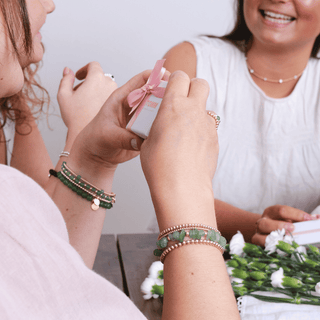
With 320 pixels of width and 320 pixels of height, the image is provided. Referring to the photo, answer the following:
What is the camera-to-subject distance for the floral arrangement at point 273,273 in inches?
21.5

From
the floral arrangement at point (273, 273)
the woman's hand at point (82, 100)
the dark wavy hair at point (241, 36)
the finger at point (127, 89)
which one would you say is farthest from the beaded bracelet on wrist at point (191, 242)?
the dark wavy hair at point (241, 36)

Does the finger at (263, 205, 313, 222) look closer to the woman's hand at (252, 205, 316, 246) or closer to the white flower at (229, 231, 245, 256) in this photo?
the woman's hand at (252, 205, 316, 246)

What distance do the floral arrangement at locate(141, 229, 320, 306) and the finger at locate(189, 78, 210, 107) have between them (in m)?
0.29

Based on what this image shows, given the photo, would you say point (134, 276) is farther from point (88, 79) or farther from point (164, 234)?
point (88, 79)

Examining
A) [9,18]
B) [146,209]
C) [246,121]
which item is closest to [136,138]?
[9,18]

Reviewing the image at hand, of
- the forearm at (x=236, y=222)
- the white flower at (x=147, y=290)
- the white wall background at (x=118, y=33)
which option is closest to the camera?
the white flower at (x=147, y=290)

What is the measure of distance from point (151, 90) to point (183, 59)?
0.71 metres

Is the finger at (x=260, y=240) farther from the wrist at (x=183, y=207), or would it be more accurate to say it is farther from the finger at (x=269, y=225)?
the wrist at (x=183, y=207)

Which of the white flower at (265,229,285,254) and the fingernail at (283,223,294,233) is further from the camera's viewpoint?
the fingernail at (283,223,294,233)

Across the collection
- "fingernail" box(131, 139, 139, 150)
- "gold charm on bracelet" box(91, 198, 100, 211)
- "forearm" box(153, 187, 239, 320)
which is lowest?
"gold charm on bracelet" box(91, 198, 100, 211)

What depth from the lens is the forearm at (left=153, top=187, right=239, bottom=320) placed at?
1.23ft

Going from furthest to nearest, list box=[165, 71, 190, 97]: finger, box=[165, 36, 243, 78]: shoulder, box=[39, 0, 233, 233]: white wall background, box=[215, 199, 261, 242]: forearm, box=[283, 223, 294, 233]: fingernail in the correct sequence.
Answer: box=[39, 0, 233, 233]: white wall background → box=[165, 36, 243, 78]: shoulder → box=[215, 199, 261, 242]: forearm → box=[283, 223, 294, 233]: fingernail → box=[165, 71, 190, 97]: finger

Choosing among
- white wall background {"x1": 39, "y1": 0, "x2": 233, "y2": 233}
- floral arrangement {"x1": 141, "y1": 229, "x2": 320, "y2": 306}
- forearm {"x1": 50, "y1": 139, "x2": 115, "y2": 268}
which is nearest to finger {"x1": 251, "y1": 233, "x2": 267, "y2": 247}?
floral arrangement {"x1": 141, "y1": 229, "x2": 320, "y2": 306}

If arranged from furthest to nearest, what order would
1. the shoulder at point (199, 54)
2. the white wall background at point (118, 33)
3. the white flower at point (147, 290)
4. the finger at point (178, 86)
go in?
1. the white wall background at point (118, 33)
2. the shoulder at point (199, 54)
3. the white flower at point (147, 290)
4. the finger at point (178, 86)
